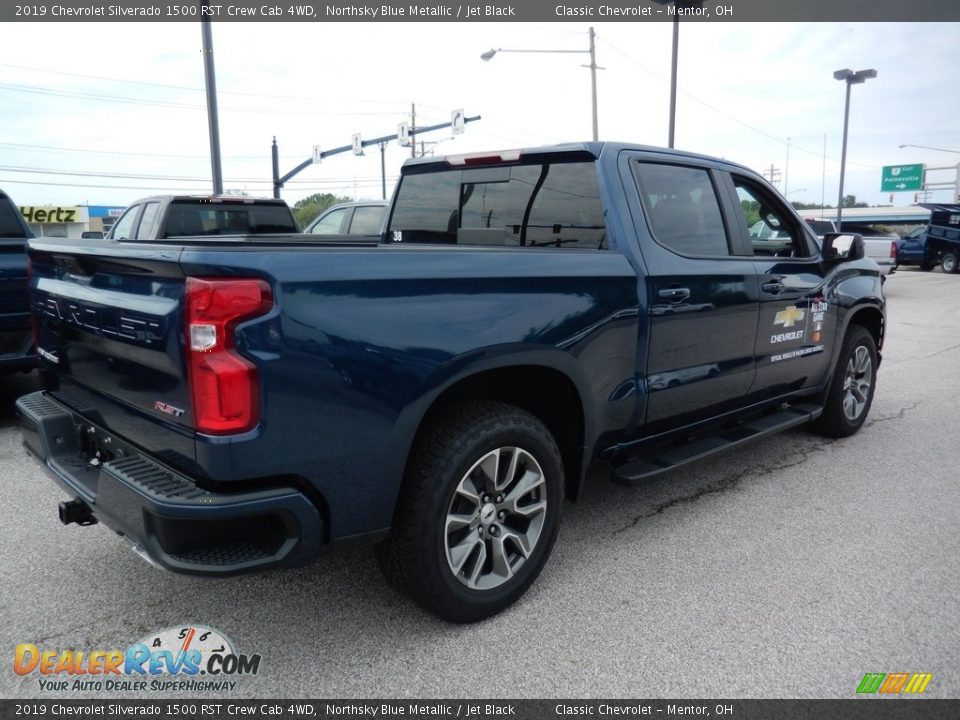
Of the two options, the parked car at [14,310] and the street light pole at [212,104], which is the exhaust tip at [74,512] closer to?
the parked car at [14,310]

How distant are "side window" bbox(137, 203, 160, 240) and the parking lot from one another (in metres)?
5.25

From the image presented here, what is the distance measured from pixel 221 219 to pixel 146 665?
289 inches

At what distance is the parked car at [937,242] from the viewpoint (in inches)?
992

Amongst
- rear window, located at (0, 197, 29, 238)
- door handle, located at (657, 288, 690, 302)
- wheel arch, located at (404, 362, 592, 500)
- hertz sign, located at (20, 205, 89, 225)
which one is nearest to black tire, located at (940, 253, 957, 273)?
door handle, located at (657, 288, 690, 302)

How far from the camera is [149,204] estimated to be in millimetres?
9461

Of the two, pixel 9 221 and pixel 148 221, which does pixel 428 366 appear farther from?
pixel 148 221

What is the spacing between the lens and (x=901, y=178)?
64062mm

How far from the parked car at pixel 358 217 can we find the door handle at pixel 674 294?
7767mm

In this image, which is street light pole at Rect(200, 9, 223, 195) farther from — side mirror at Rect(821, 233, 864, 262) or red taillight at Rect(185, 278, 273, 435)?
red taillight at Rect(185, 278, 273, 435)

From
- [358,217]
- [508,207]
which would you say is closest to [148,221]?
[358,217]

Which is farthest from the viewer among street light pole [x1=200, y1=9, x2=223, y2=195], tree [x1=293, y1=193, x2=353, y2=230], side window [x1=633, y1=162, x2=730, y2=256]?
tree [x1=293, y1=193, x2=353, y2=230]

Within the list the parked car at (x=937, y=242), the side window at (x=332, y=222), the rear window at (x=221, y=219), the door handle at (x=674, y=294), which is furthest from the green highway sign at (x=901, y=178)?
the door handle at (x=674, y=294)

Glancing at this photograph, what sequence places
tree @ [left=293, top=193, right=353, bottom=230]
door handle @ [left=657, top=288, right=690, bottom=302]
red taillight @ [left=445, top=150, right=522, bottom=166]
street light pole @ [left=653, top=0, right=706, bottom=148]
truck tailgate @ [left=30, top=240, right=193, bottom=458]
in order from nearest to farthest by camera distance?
truck tailgate @ [left=30, top=240, right=193, bottom=458], door handle @ [left=657, top=288, right=690, bottom=302], red taillight @ [left=445, top=150, right=522, bottom=166], street light pole @ [left=653, top=0, right=706, bottom=148], tree @ [left=293, top=193, right=353, bottom=230]

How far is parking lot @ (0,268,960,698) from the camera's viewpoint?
2.53 m
